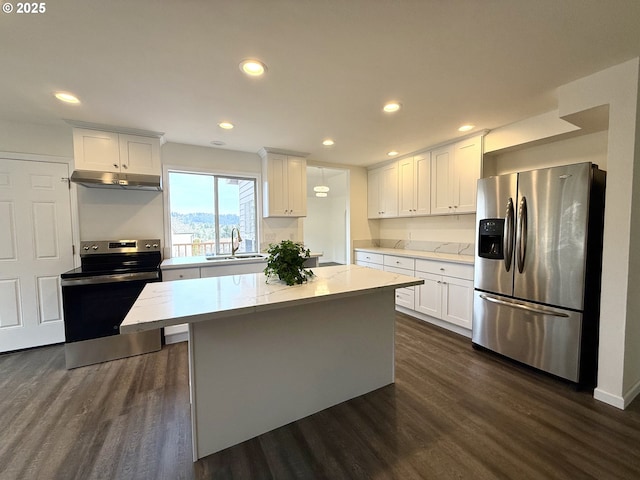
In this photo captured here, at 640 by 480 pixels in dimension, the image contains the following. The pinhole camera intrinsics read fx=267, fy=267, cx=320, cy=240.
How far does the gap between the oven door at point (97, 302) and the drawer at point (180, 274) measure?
135 millimetres

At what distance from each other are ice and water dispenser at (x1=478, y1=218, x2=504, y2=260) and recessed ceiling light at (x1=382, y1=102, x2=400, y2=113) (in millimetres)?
1428

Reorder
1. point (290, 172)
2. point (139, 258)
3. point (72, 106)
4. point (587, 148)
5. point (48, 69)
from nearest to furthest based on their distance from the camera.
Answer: point (48, 69), point (72, 106), point (587, 148), point (139, 258), point (290, 172)

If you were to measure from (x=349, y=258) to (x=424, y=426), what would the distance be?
10.8 feet

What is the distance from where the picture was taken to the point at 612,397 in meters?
1.94

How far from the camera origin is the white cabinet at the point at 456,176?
3.22 m

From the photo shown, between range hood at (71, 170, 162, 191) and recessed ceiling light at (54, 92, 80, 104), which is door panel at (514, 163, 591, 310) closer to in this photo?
range hood at (71, 170, 162, 191)

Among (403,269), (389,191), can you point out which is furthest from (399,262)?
(389,191)

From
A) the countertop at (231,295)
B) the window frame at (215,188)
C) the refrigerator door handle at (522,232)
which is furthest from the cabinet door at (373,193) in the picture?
the countertop at (231,295)

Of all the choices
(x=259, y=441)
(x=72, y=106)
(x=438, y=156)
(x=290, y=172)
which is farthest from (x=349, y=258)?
(x=72, y=106)

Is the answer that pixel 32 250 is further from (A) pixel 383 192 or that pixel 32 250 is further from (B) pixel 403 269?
(A) pixel 383 192

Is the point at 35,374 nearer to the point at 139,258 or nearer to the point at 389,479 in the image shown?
the point at 139,258

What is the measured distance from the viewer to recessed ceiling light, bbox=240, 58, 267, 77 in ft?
5.81

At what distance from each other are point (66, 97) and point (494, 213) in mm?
3968

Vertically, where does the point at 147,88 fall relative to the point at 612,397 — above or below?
above
